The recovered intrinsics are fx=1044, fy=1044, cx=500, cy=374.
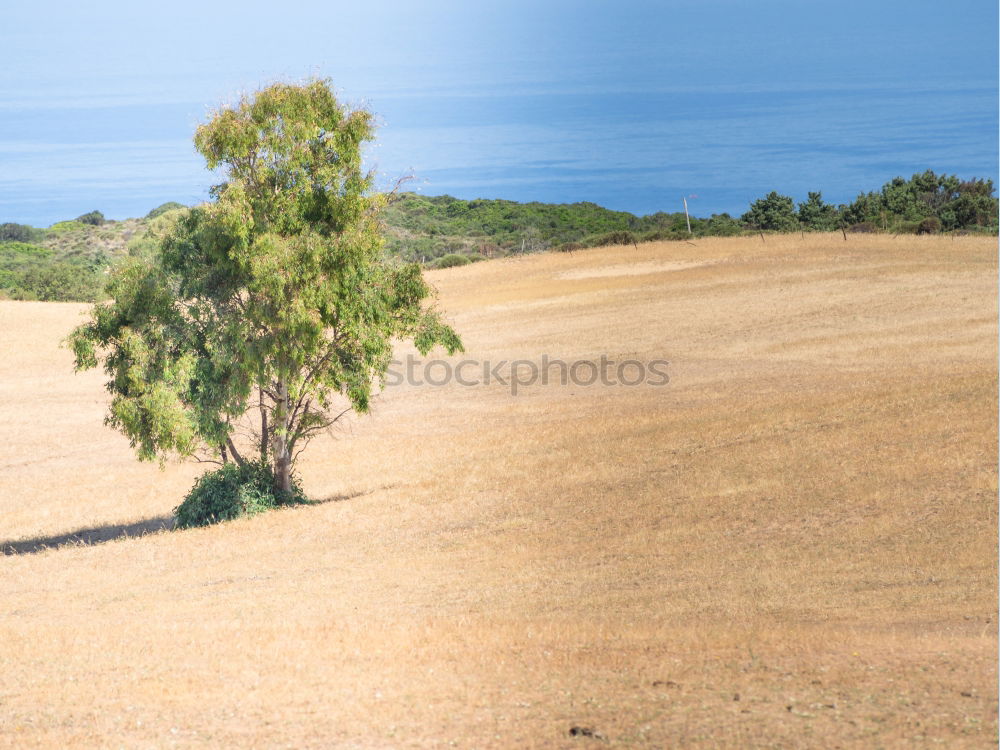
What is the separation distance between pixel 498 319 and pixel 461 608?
47.6m

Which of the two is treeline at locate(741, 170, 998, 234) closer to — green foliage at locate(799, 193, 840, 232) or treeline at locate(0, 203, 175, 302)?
green foliage at locate(799, 193, 840, 232)

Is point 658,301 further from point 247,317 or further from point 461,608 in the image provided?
point 461,608

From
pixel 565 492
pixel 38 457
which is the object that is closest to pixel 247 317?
pixel 565 492

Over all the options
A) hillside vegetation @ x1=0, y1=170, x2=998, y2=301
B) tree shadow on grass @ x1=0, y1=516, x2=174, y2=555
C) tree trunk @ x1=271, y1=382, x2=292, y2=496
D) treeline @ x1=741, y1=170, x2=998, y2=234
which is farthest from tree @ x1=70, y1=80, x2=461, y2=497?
treeline @ x1=741, y1=170, x2=998, y2=234

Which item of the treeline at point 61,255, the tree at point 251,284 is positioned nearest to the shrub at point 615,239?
the treeline at point 61,255

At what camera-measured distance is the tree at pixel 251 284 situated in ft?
87.0

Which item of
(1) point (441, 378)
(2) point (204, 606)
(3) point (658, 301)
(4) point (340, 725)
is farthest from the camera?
(3) point (658, 301)

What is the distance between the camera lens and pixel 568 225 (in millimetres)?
127750

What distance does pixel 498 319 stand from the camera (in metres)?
65.4

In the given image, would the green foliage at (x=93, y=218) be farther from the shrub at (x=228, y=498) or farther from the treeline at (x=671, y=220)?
the shrub at (x=228, y=498)

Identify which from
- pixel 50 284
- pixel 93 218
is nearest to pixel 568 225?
pixel 50 284

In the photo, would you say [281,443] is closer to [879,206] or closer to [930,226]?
[930,226]

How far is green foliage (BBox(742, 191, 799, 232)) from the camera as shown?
100 m

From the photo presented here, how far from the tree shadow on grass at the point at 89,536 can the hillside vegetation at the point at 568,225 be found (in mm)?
33491
